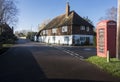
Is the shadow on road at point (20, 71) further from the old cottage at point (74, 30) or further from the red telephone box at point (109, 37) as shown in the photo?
the old cottage at point (74, 30)

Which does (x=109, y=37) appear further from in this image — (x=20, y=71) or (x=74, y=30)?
(x=74, y=30)

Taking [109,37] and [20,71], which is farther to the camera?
[109,37]

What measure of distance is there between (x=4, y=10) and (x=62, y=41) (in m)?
17.1

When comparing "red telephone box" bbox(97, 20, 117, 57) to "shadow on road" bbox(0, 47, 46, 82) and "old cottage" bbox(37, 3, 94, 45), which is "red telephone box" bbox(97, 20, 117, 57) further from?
"old cottage" bbox(37, 3, 94, 45)

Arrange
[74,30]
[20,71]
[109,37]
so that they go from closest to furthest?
1. [20,71]
2. [109,37]
3. [74,30]

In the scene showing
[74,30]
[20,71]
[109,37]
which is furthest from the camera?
[74,30]

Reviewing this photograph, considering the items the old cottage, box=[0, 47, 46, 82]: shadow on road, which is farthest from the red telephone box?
the old cottage

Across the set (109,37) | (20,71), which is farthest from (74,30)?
(20,71)

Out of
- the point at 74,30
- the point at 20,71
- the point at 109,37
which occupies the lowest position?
the point at 20,71

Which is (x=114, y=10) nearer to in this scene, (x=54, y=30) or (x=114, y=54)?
(x=54, y=30)

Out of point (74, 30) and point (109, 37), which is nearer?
point (109, 37)

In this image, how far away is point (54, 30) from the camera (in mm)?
73438

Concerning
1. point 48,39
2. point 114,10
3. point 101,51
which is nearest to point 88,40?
point 48,39

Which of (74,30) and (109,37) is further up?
(74,30)
